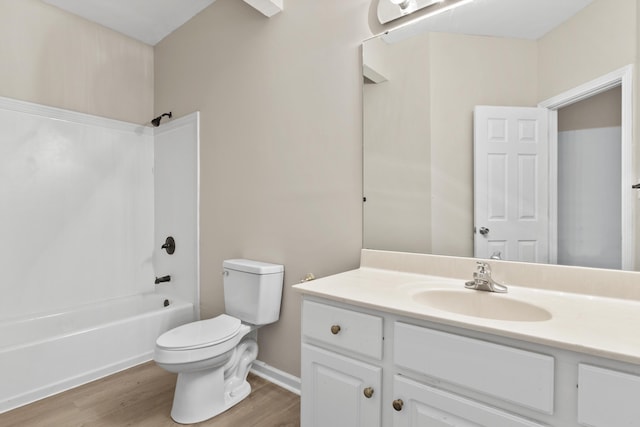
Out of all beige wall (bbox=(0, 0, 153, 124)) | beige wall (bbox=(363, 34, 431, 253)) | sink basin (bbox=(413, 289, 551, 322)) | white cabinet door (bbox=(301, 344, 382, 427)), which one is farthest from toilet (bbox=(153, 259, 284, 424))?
beige wall (bbox=(0, 0, 153, 124))

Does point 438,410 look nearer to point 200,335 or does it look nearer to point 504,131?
point 504,131

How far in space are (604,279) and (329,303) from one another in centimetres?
96

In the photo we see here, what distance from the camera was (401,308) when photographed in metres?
1.04

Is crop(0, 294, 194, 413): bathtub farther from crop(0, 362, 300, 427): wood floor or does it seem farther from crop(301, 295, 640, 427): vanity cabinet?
crop(301, 295, 640, 427): vanity cabinet

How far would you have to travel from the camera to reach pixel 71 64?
260 cm

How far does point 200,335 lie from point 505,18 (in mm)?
A: 2089

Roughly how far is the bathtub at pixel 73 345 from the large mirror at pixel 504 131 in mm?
1831

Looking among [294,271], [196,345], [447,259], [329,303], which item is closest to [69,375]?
[196,345]

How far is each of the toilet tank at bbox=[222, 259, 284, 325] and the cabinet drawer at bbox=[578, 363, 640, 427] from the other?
5.01 feet

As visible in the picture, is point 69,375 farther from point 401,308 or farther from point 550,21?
point 550,21

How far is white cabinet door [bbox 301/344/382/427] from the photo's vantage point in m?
1.11

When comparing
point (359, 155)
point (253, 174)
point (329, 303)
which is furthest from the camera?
point (253, 174)

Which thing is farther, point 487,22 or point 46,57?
point 46,57

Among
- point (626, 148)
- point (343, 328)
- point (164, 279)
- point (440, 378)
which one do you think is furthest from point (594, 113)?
point (164, 279)
